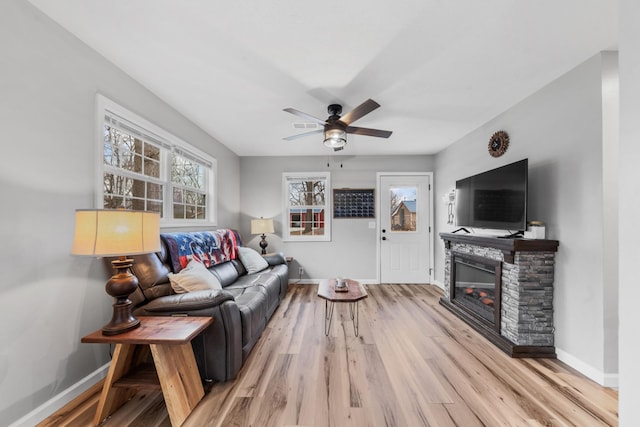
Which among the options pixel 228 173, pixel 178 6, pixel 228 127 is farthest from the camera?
pixel 228 173

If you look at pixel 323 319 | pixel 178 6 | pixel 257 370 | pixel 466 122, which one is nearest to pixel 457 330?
pixel 323 319

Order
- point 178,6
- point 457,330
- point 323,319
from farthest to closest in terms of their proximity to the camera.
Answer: point 323,319 < point 457,330 < point 178,6

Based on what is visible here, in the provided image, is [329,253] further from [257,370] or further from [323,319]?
[257,370]

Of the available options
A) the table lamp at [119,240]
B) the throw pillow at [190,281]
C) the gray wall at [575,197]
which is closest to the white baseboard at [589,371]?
the gray wall at [575,197]

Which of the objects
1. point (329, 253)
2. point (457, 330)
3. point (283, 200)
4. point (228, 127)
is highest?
point (228, 127)

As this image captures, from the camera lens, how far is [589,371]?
74.8 inches

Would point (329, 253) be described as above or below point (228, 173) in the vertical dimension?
below

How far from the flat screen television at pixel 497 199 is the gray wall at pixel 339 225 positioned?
1.64 m

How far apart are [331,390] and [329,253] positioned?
2.94 metres

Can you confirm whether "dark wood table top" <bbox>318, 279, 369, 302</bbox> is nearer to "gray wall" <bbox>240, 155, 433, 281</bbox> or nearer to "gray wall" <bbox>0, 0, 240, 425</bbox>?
"gray wall" <bbox>240, 155, 433, 281</bbox>

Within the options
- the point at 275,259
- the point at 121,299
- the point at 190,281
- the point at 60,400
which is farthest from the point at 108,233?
the point at 275,259

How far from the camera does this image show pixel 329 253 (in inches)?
183

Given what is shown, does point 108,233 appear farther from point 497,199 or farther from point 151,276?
point 497,199

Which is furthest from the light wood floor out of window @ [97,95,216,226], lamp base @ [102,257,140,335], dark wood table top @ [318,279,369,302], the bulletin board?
the bulletin board
